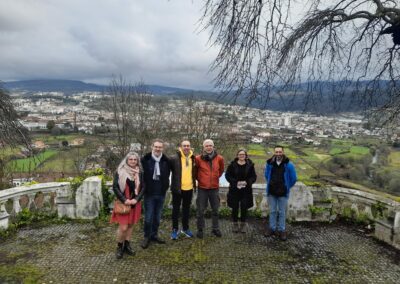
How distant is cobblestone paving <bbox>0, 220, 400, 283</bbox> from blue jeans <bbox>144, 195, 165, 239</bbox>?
27 centimetres

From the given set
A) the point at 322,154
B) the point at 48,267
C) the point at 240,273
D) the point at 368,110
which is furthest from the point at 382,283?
the point at 322,154

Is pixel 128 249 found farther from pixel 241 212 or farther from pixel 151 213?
pixel 241 212

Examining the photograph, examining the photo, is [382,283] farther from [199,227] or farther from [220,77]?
[220,77]

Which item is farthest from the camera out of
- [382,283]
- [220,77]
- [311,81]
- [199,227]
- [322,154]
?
[322,154]

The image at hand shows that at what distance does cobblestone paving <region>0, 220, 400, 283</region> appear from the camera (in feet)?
15.4

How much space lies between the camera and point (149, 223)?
5.62 metres

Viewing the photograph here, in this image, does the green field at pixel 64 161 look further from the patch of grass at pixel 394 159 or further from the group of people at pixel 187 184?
the patch of grass at pixel 394 159

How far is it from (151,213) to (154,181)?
1.80 feet

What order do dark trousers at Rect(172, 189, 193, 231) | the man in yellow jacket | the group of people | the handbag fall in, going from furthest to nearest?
1. dark trousers at Rect(172, 189, 193, 231)
2. the man in yellow jacket
3. the group of people
4. the handbag

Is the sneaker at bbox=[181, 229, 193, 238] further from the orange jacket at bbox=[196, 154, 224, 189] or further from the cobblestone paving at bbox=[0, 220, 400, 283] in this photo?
the orange jacket at bbox=[196, 154, 224, 189]

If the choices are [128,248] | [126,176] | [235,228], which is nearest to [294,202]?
[235,228]

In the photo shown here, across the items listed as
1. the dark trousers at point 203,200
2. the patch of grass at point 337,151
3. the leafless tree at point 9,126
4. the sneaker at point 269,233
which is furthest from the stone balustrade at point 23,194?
the patch of grass at point 337,151

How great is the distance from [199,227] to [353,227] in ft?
10.1

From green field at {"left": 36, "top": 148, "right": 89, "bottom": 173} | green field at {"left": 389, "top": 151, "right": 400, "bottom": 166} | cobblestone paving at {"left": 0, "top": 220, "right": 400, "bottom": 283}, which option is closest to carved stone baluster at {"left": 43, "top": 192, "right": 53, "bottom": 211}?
cobblestone paving at {"left": 0, "top": 220, "right": 400, "bottom": 283}
